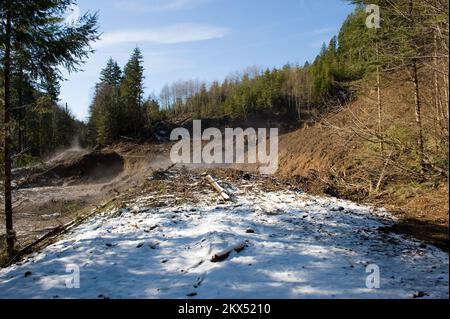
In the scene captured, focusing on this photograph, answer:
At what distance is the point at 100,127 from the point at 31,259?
115 feet

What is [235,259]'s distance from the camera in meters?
6.99

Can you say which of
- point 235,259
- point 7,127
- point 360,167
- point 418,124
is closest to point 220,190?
point 360,167

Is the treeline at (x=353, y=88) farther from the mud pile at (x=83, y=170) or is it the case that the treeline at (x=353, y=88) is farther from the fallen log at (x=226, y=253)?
the mud pile at (x=83, y=170)

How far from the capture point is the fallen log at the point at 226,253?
276 inches

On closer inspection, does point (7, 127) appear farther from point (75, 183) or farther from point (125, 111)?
point (125, 111)

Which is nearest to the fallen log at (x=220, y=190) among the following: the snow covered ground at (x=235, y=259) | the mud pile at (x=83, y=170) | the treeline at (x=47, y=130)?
the snow covered ground at (x=235, y=259)

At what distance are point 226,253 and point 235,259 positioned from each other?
0.28 m

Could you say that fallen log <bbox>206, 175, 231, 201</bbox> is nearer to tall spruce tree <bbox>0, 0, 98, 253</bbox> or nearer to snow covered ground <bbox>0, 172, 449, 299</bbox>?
snow covered ground <bbox>0, 172, 449, 299</bbox>

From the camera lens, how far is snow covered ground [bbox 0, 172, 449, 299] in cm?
580

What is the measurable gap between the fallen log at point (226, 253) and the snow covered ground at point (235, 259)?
94mm

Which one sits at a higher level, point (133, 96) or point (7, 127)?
point (133, 96)
